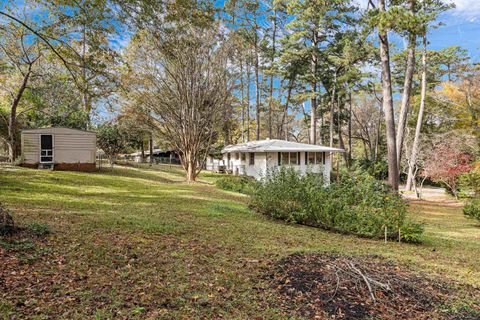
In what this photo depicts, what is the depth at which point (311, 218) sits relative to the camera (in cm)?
777

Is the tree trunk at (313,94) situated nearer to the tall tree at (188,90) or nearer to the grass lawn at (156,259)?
the tall tree at (188,90)

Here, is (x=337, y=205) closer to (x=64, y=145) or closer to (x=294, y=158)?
(x=294, y=158)

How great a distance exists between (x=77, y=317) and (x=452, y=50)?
30134mm

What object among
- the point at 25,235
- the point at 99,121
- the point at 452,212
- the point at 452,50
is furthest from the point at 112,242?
the point at 452,50

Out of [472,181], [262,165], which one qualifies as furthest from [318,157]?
[472,181]

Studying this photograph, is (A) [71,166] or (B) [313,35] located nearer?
(A) [71,166]

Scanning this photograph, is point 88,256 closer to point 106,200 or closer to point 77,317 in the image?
point 77,317

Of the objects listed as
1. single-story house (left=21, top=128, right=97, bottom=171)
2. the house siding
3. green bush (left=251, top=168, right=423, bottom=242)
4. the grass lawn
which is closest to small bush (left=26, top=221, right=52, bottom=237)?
the grass lawn

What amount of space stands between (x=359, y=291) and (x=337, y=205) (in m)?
4.16

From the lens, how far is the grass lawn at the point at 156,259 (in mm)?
2787

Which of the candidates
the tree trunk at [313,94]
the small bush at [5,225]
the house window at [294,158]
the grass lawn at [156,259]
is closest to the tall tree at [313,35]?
the tree trunk at [313,94]

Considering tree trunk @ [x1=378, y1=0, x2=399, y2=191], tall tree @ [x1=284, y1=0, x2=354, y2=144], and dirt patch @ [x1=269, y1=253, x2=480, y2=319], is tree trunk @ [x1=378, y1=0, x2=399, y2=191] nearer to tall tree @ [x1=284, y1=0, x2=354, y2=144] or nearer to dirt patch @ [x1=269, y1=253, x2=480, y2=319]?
dirt patch @ [x1=269, y1=253, x2=480, y2=319]

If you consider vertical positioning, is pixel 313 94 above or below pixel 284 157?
above

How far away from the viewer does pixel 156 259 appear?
398cm
